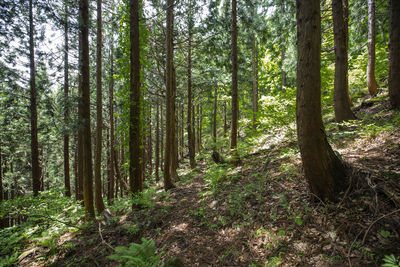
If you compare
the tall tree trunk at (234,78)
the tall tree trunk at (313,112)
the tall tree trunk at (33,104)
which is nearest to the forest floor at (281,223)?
the tall tree trunk at (313,112)

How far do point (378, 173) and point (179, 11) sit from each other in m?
9.52

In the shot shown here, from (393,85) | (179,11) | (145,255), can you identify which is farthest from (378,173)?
(179,11)

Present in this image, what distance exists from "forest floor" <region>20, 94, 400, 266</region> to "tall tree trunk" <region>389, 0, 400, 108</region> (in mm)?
668

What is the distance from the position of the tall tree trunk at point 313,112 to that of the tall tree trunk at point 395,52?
481 centimetres

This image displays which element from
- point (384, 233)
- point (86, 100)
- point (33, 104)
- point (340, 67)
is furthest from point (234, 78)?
point (33, 104)

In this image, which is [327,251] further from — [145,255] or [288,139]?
[288,139]

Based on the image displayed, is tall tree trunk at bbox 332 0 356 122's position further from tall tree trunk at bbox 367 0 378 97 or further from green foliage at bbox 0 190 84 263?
green foliage at bbox 0 190 84 263

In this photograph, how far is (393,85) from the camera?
532 cm

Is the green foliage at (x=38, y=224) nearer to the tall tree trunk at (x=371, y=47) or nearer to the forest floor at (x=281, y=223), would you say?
the forest floor at (x=281, y=223)

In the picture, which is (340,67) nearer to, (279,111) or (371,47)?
(371,47)

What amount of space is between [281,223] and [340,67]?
6263 millimetres

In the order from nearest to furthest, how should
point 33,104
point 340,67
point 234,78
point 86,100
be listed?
point 340,67, point 86,100, point 234,78, point 33,104

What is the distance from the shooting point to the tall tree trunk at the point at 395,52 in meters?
5.04

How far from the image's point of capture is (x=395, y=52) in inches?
204
